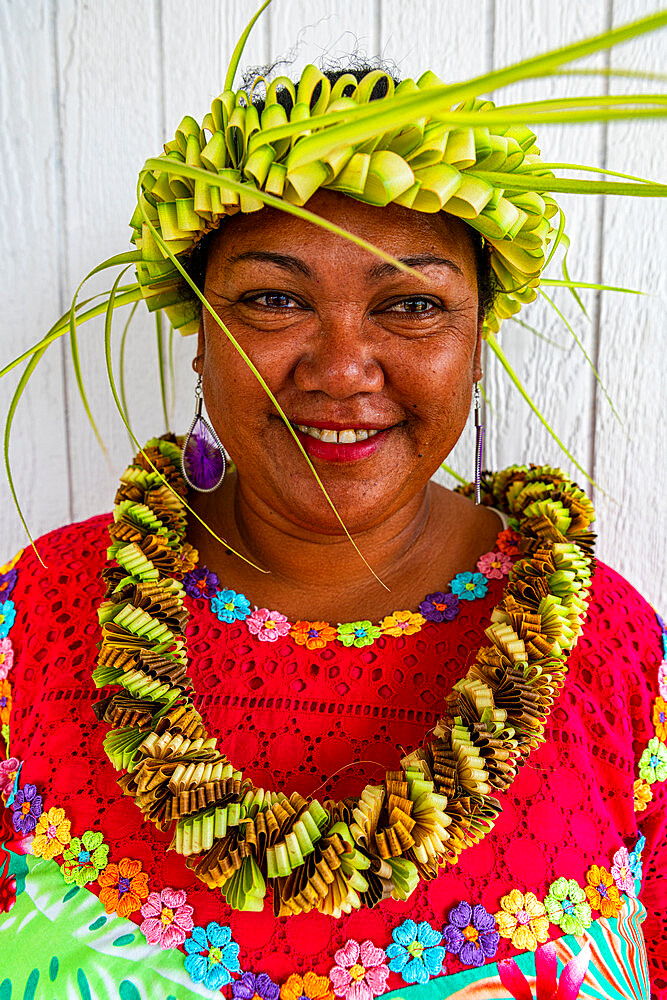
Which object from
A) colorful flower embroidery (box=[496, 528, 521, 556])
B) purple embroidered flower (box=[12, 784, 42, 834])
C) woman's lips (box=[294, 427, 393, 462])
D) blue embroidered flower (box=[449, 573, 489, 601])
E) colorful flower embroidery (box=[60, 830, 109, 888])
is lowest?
colorful flower embroidery (box=[60, 830, 109, 888])

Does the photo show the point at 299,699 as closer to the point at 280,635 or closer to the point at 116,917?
the point at 280,635

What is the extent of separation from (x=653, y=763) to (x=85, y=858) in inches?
30.2

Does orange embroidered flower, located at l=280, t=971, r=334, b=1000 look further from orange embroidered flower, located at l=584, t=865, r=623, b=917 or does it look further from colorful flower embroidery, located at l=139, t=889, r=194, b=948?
orange embroidered flower, located at l=584, t=865, r=623, b=917

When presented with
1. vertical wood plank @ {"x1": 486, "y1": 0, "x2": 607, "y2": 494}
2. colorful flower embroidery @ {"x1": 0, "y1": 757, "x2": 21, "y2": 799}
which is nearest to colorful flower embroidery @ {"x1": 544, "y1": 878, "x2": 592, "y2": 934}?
colorful flower embroidery @ {"x1": 0, "y1": 757, "x2": 21, "y2": 799}

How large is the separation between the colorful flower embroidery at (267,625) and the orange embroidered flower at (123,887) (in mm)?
328

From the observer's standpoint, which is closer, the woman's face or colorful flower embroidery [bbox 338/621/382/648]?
the woman's face

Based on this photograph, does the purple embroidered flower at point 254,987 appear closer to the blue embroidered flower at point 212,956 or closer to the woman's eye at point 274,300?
the blue embroidered flower at point 212,956

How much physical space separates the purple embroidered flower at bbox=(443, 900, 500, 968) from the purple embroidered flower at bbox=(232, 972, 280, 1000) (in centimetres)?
21

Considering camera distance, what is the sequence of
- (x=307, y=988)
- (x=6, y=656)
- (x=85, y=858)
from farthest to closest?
1. (x=6, y=656)
2. (x=85, y=858)
3. (x=307, y=988)

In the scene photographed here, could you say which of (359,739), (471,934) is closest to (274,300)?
(359,739)

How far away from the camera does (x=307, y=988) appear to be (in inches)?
38.1

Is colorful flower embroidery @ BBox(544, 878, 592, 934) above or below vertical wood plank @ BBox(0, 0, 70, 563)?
below

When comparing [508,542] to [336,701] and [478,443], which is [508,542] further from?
[336,701]

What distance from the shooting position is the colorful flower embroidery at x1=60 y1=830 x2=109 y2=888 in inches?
41.8
